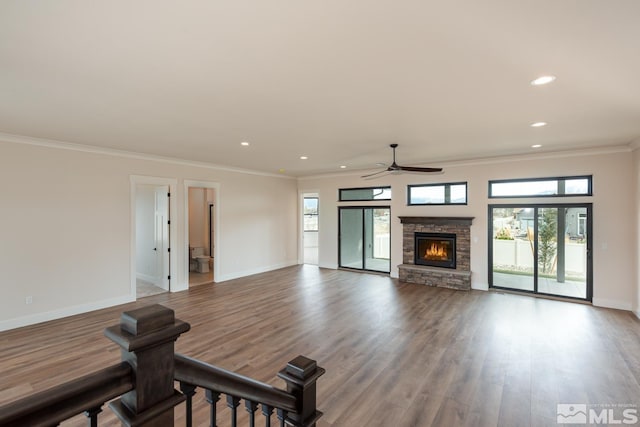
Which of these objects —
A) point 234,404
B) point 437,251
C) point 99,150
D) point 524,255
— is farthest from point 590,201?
point 99,150

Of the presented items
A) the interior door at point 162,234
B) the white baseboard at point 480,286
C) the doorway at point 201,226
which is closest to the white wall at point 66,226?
the interior door at point 162,234

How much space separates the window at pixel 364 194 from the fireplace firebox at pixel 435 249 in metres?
1.43

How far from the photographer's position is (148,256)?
743cm

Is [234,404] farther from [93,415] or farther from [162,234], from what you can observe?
[162,234]

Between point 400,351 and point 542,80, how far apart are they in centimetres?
329

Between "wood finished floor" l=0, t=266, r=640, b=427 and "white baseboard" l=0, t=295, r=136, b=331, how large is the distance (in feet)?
0.57

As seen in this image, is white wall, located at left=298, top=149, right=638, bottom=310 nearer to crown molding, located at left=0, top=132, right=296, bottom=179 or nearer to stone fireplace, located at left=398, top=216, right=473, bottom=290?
stone fireplace, located at left=398, top=216, right=473, bottom=290

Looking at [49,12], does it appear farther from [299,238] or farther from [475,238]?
[299,238]

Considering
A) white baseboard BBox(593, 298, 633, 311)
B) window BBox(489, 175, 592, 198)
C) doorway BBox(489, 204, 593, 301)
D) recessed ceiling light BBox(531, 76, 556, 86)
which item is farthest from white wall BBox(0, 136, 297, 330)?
white baseboard BBox(593, 298, 633, 311)

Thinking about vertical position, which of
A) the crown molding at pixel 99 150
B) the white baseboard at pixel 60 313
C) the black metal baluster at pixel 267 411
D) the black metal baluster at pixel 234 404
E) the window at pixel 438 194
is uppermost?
the crown molding at pixel 99 150

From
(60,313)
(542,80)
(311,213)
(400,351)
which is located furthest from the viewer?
(311,213)

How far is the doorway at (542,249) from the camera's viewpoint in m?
5.87

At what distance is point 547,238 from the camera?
243 inches

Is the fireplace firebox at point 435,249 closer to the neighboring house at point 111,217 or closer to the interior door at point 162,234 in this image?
the neighboring house at point 111,217
